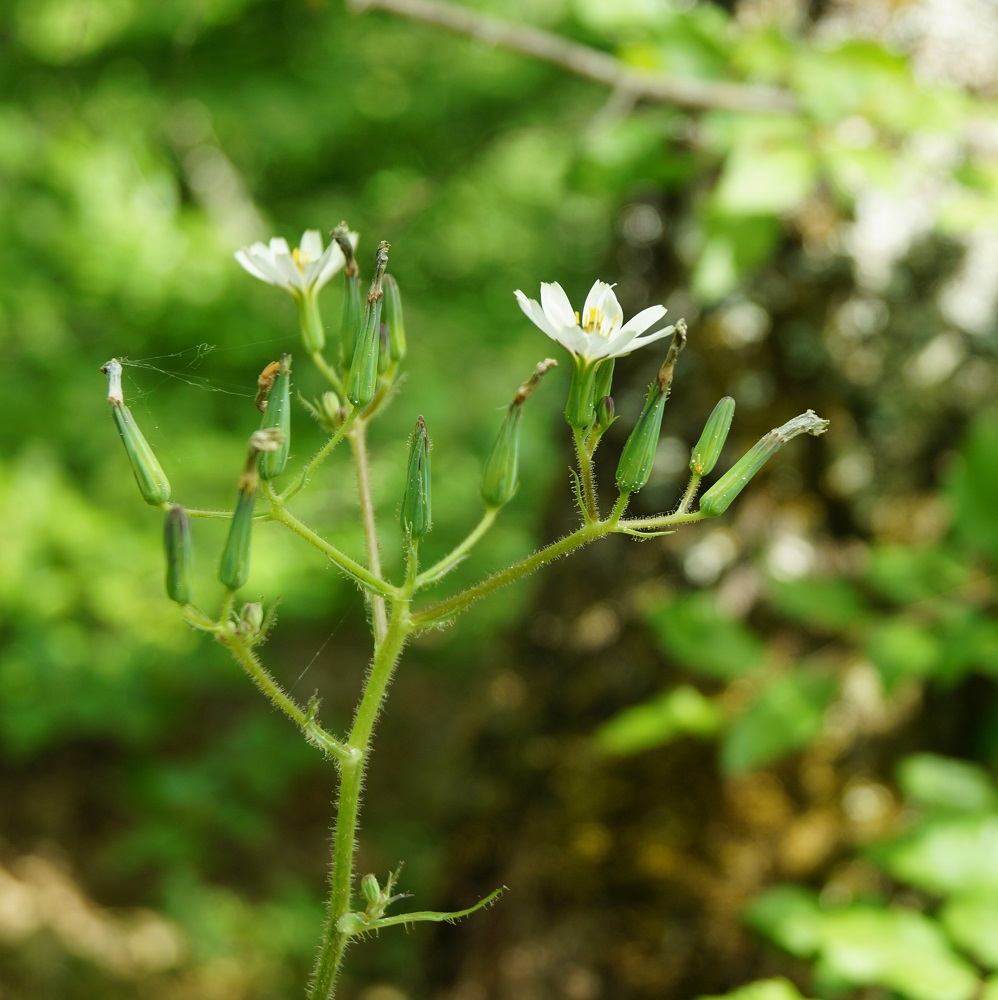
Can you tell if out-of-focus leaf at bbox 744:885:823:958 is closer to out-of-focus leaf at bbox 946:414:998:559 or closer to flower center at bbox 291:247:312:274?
out-of-focus leaf at bbox 946:414:998:559

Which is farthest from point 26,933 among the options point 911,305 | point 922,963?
point 911,305

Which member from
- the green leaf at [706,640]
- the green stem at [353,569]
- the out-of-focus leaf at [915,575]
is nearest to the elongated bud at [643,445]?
the green stem at [353,569]

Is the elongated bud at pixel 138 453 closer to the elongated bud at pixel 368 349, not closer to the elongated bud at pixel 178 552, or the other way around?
the elongated bud at pixel 178 552

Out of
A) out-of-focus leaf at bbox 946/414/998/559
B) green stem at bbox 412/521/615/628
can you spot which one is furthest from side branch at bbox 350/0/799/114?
green stem at bbox 412/521/615/628

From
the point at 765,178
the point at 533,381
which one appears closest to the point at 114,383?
the point at 533,381

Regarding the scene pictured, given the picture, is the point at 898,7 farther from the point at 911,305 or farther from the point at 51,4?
the point at 51,4
